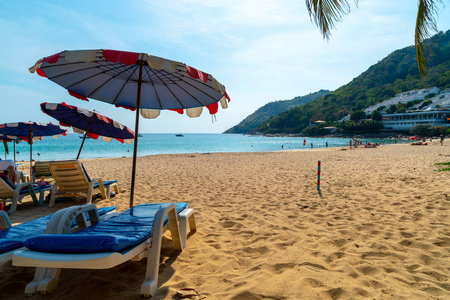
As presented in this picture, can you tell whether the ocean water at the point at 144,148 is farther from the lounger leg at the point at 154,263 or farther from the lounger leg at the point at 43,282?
the lounger leg at the point at 154,263

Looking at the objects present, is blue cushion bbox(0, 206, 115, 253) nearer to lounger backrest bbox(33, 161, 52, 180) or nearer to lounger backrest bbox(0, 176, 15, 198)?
lounger backrest bbox(0, 176, 15, 198)

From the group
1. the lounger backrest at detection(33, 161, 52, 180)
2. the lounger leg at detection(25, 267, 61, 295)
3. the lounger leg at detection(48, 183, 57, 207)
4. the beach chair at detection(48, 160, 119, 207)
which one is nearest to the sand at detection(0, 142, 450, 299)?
the lounger leg at detection(25, 267, 61, 295)

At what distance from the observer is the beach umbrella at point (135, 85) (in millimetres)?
3324

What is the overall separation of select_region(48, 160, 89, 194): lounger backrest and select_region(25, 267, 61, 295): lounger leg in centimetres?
349

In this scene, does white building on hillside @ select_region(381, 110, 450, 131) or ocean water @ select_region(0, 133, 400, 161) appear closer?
ocean water @ select_region(0, 133, 400, 161)

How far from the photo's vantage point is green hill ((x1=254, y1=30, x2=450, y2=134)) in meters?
97.4

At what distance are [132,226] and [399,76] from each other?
14319 cm

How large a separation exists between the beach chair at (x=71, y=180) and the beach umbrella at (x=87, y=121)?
1.11 metres

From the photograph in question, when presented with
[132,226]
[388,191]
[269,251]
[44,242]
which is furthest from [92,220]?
[388,191]

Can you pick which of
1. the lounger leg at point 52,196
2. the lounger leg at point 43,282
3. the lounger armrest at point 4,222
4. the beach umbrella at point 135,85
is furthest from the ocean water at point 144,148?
the lounger leg at point 43,282

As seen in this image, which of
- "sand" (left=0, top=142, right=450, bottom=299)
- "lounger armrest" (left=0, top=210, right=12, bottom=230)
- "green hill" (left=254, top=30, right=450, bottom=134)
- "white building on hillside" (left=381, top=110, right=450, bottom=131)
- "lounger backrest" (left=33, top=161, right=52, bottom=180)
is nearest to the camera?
"sand" (left=0, top=142, right=450, bottom=299)

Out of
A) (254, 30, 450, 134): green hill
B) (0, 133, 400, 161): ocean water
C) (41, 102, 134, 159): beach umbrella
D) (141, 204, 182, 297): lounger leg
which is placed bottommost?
(0, 133, 400, 161): ocean water

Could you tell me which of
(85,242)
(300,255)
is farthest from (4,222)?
(300,255)

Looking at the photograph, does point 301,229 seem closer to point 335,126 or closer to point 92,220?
point 92,220
